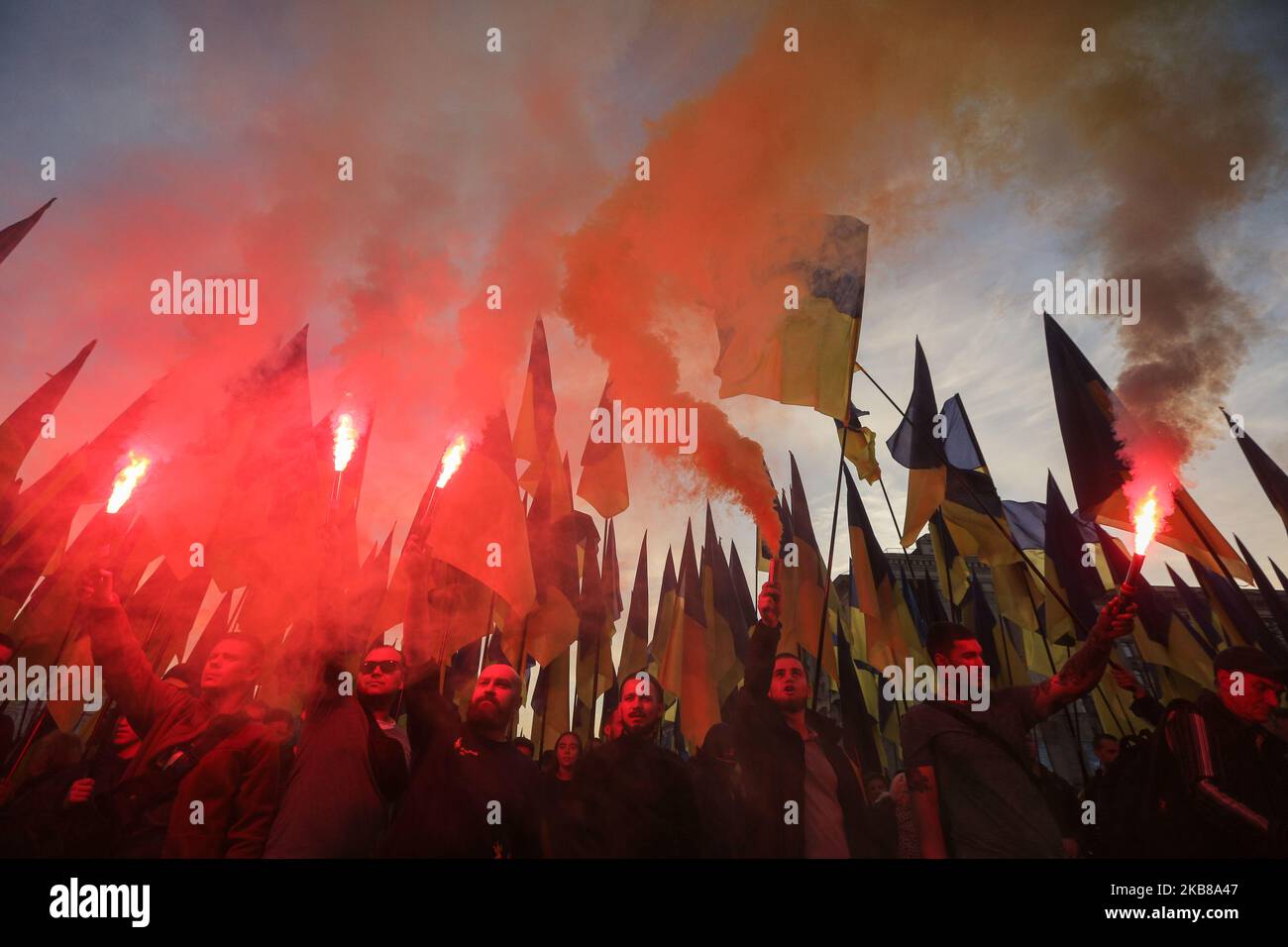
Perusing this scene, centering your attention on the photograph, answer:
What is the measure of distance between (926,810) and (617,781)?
8.72 ft

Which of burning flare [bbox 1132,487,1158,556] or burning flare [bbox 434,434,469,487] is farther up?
burning flare [bbox 434,434,469,487]

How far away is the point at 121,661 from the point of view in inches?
216

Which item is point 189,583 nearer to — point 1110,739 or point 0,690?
point 0,690

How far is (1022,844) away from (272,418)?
332 inches

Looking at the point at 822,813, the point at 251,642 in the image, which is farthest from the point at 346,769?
the point at 822,813

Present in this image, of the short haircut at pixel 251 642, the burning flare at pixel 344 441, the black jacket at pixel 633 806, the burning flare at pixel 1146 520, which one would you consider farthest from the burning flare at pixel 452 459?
the burning flare at pixel 1146 520

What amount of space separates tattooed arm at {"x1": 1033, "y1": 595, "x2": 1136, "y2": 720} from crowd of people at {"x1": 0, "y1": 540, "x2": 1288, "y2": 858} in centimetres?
2

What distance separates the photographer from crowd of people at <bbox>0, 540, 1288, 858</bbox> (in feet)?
17.5

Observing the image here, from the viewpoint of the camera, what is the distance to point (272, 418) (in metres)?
7.34

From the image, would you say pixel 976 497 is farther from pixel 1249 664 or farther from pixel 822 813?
pixel 822 813
